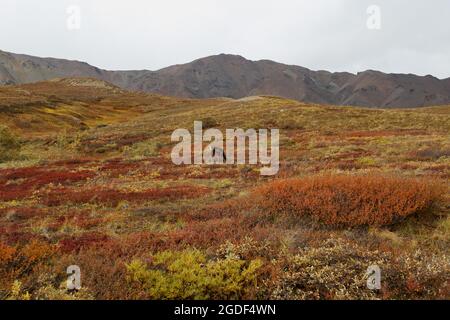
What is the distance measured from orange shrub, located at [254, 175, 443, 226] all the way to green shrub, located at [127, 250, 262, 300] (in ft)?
12.2

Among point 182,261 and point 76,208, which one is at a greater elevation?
Answer: point 182,261

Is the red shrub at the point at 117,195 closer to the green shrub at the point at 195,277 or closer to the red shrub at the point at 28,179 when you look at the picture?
the red shrub at the point at 28,179

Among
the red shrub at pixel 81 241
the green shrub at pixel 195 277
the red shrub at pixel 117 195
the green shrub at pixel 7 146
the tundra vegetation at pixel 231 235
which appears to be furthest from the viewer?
the green shrub at pixel 7 146

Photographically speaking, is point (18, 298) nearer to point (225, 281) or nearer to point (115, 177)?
point (225, 281)

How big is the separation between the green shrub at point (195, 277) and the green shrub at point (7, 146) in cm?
3597

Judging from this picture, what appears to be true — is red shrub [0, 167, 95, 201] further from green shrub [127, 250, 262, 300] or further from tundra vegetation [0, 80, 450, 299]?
green shrub [127, 250, 262, 300]

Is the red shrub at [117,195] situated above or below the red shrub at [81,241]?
below

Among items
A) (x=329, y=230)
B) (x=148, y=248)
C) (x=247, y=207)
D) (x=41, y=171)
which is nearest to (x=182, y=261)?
(x=148, y=248)

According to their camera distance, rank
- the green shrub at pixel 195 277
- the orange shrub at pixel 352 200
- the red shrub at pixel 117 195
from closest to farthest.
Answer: the green shrub at pixel 195 277 < the orange shrub at pixel 352 200 < the red shrub at pixel 117 195

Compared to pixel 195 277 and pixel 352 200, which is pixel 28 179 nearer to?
pixel 352 200

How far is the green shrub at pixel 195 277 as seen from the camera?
645cm

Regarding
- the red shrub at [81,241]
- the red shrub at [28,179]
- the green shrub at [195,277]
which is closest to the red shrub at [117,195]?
the red shrub at [28,179]

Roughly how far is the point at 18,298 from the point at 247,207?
284 inches
